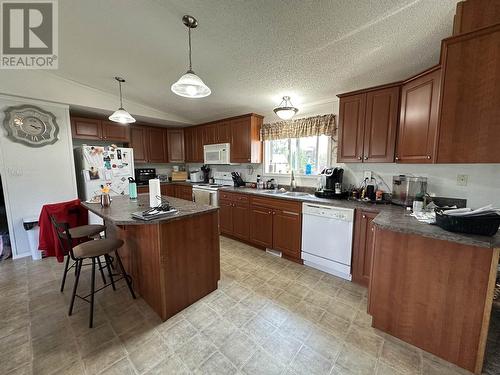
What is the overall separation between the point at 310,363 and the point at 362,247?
1.30 m

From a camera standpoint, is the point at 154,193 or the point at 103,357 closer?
the point at 103,357

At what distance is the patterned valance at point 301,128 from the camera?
→ 9.61 feet

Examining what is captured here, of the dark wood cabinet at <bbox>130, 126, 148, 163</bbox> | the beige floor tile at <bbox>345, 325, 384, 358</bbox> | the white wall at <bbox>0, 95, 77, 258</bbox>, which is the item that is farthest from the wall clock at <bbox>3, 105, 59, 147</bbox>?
the beige floor tile at <bbox>345, 325, 384, 358</bbox>

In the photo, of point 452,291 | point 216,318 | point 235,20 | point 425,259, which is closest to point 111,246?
point 216,318

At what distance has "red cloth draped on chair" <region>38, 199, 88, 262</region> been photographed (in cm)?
242

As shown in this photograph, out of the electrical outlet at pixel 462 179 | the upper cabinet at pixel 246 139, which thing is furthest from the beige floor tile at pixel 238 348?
the upper cabinet at pixel 246 139

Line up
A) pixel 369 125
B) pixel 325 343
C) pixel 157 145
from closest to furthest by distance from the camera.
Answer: pixel 325 343 < pixel 369 125 < pixel 157 145

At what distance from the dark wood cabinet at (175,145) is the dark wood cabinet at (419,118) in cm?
450

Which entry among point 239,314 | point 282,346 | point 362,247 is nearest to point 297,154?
point 362,247

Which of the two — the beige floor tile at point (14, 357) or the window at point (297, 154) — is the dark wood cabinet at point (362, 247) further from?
the beige floor tile at point (14, 357)

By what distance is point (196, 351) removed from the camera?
144 cm

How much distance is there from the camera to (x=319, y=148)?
10.5 ft

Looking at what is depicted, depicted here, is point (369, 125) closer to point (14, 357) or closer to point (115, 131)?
point (14, 357)

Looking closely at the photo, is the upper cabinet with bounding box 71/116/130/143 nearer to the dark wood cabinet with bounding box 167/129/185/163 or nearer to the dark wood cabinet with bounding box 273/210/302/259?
the dark wood cabinet with bounding box 167/129/185/163
